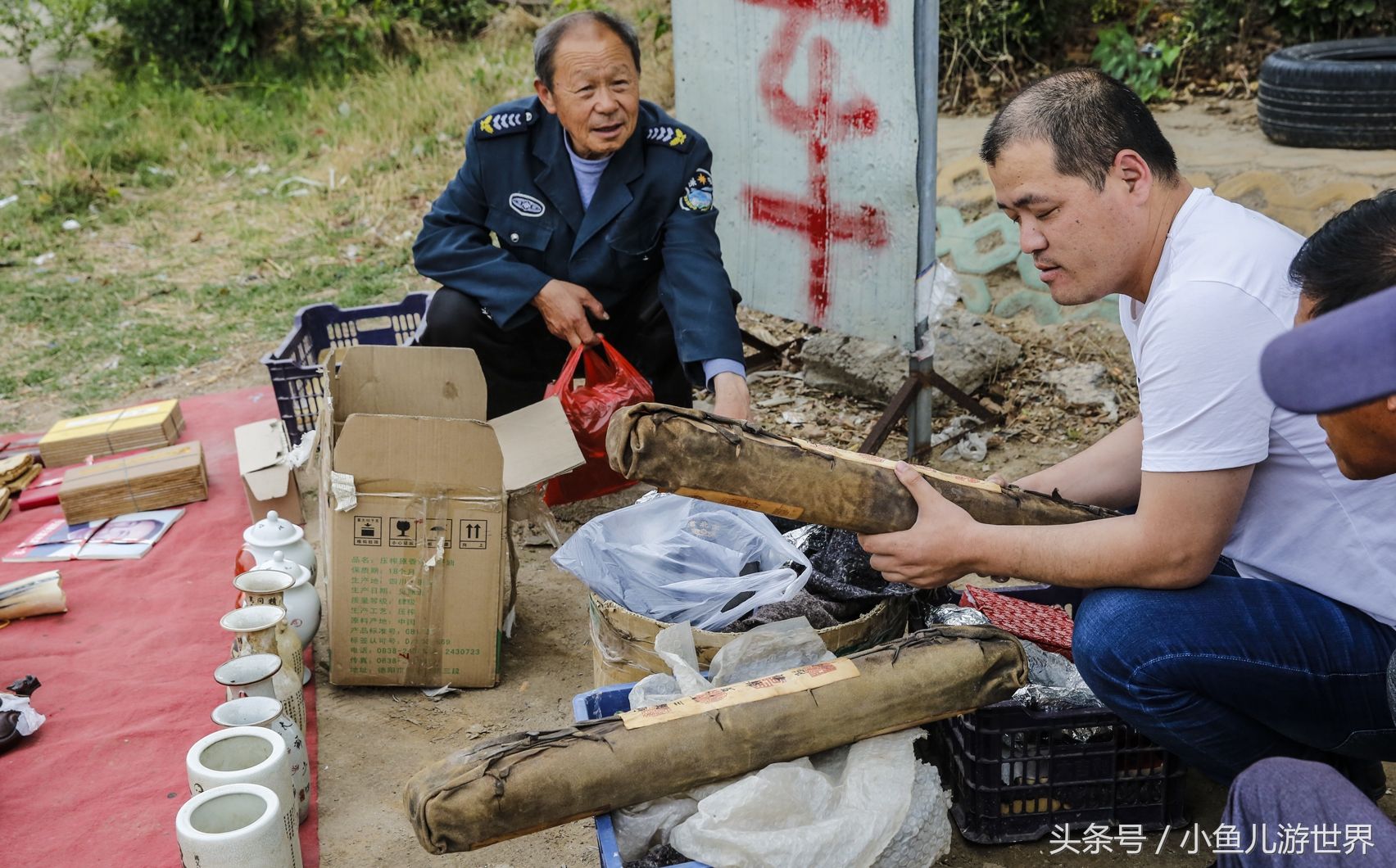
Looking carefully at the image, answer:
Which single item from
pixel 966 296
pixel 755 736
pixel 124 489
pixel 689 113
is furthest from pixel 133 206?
pixel 755 736

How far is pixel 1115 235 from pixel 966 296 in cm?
300

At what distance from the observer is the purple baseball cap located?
2.28 feet

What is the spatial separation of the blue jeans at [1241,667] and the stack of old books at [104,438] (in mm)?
3469

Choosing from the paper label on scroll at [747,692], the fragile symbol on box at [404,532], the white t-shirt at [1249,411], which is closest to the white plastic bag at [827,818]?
the paper label on scroll at [747,692]

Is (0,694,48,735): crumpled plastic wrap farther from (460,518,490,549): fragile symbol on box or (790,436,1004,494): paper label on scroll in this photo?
(790,436,1004,494): paper label on scroll

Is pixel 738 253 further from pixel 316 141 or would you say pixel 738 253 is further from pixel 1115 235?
pixel 316 141

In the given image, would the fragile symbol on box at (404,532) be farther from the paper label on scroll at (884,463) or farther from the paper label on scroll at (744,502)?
the paper label on scroll at (884,463)

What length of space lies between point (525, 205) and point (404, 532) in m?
1.22

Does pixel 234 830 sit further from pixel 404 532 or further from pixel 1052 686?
pixel 1052 686

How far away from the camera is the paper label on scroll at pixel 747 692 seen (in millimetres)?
1877

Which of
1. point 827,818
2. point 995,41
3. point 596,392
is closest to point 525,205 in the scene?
point 596,392

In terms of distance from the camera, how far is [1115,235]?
1.86m

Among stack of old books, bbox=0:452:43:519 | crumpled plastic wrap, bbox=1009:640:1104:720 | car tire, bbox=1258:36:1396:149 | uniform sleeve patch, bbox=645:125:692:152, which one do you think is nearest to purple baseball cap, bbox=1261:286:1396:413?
crumpled plastic wrap, bbox=1009:640:1104:720

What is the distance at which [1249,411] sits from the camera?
5.58 feet
